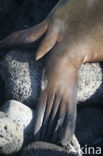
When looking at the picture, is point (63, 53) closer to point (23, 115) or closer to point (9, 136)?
point (23, 115)

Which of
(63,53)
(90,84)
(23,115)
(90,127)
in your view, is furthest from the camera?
(90,84)

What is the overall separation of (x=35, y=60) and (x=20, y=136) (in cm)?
95

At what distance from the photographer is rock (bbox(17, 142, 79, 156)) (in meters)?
3.74

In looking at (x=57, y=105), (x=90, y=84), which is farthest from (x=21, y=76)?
(x=90, y=84)

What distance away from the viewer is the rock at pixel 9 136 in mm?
3781

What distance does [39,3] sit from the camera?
5.45 meters

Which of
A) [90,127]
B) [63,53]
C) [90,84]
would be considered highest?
[63,53]

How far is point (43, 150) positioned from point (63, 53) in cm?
115

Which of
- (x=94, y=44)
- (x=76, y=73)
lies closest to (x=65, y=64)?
(x=76, y=73)

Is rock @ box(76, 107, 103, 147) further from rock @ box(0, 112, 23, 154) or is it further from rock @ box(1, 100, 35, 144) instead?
rock @ box(0, 112, 23, 154)

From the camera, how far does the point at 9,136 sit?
149 inches

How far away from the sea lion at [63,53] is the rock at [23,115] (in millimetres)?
81

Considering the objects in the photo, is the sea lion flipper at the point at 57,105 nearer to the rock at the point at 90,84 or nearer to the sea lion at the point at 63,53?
the sea lion at the point at 63,53

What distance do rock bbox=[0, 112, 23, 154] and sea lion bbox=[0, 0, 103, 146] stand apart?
0.86ft
